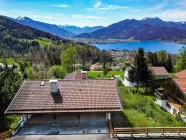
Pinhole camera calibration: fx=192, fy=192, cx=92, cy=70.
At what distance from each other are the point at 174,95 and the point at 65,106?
1878 cm

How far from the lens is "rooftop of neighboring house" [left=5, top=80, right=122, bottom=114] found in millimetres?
18109

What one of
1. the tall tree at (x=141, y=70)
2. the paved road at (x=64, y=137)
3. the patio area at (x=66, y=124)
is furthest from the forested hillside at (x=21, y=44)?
the paved road at (x=64, y=137)

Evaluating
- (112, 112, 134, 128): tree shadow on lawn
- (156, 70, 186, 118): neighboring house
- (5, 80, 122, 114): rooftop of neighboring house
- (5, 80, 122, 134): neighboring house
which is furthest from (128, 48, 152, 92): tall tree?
(5, 80, 122, 134): neighboring house

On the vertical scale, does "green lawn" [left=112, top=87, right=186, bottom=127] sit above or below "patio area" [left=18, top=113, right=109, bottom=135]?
below

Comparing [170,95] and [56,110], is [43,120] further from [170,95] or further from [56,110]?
[170,95]

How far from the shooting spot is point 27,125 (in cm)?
1853

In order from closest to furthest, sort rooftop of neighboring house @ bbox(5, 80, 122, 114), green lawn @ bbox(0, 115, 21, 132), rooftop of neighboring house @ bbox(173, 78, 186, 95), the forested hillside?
rooftop of neighboring house @ bbox(5, 80, 122, 114) → green lawn @ bbox(0, 115, 21, 132) → rooftop of neighboring house @ bbox(173, 78, 186, 95) → the forested hillside

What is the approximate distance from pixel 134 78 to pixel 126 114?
2104 centimetres

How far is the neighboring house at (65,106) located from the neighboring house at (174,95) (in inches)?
477

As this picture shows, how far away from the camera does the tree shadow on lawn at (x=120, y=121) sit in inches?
777

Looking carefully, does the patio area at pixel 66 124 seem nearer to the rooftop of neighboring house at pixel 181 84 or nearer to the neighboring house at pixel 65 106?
the neighboring house at pixel 65 106

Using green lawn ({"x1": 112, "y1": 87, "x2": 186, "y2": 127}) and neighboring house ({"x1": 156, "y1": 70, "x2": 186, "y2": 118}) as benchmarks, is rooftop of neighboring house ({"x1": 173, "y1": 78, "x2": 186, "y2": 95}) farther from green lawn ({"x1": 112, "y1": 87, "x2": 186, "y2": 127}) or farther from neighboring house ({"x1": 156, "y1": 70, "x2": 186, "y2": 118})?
green lawn ({"x1": 112, "y1": 87, "x2": 186, "y2": 127})

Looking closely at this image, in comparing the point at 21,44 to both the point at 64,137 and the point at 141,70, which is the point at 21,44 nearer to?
the point at 141,70

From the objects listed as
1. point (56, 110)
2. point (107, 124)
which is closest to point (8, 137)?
point (56, 110)
